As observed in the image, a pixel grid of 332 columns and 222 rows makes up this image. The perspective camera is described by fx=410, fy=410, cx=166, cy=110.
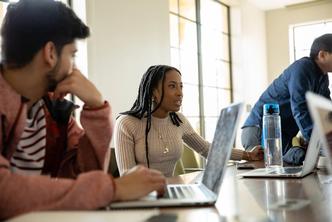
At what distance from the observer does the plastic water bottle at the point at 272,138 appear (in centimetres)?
166

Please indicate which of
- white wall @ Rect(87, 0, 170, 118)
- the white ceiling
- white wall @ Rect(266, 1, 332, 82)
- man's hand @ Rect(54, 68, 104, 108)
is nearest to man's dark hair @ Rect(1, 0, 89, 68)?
man's hand @ Rect(54, 68, 104, 108)

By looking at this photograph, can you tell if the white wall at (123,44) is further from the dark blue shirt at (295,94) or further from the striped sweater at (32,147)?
the striped sweater at (32,147)

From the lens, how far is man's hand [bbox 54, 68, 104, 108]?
1033mm

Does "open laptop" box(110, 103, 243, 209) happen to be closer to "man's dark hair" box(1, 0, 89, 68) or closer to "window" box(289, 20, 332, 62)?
"man's dark hair" box(1, 0, 89, 68)

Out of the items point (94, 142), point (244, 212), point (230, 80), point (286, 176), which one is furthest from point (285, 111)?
point (230, 80)

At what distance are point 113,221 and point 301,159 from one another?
52.8 inches

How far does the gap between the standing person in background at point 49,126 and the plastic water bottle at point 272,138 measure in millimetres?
806

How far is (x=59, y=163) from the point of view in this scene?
1.14 m

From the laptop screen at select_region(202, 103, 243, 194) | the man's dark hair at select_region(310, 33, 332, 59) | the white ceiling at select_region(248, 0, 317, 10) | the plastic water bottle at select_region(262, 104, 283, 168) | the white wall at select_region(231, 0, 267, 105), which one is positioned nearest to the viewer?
the laptop screen at select_region(202, 103, 243, 194)

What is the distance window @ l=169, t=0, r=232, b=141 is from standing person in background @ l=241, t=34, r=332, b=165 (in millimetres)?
1862

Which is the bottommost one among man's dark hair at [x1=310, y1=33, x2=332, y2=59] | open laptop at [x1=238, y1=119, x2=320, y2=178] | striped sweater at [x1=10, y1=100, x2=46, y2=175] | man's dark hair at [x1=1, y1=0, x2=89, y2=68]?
open laptop at [x1=238, y1=119, x2=320, y2=178]

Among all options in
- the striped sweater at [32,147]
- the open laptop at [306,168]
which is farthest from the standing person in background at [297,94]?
the striped sweater at [32,147]

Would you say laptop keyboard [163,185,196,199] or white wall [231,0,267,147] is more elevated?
white wall [231,0,267,147]

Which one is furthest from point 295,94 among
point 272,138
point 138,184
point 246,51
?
point 246,51
